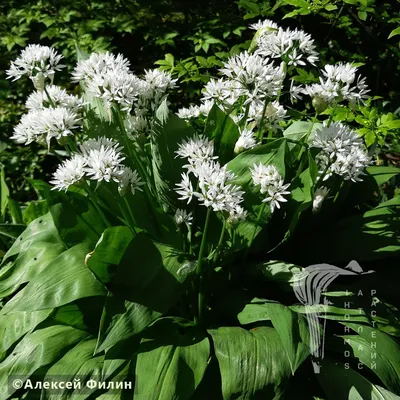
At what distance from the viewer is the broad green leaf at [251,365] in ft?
5.48

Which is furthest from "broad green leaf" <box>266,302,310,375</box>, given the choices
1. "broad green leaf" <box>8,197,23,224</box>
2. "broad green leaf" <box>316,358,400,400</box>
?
"broad green leaf" <box>8,197,23,224</box>

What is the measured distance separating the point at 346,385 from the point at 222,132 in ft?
3.39

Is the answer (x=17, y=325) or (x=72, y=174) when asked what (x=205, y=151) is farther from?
(x=17, y=325)

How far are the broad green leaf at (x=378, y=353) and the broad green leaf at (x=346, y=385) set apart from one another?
57 mm

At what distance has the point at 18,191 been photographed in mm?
3986

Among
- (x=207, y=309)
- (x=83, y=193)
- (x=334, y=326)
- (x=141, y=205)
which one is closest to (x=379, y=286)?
(x=334, y=326)

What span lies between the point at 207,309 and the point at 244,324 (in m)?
0.16

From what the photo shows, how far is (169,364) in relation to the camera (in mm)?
1748

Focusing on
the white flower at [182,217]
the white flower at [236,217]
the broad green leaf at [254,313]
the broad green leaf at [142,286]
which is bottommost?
the broad green leaf at [254,313]

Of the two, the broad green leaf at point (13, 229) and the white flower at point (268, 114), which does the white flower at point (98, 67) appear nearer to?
the white flower at point (268, 114)

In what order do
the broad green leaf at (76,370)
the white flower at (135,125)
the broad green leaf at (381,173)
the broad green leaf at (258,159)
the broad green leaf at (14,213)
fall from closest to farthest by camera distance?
1. the broad green leaf at (76,370)
2. the broad green leaf at (258,159)
3. the white flower at (135,125)
4. the broad green leaf at (381,173)
5. the broad green leaf at (14,213)

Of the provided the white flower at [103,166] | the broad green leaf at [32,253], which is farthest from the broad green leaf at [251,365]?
the broad green leaf at [32,253]

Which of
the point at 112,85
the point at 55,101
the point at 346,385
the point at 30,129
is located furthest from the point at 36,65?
the point at 346,385

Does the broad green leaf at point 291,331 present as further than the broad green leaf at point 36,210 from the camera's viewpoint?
No
